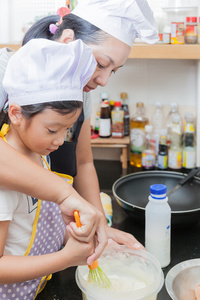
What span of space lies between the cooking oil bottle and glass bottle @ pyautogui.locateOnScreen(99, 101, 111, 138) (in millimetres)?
131

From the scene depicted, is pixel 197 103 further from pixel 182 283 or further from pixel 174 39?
pixel 182 283

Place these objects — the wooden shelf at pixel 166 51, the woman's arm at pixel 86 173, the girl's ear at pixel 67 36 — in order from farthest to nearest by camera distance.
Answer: the wooden shelf at pixel 166 51
the woman's arm at pixel 86 173
the girl's ear at pixel 67 36

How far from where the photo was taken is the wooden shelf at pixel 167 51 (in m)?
1.83

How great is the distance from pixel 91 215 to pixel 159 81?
1.43 meters

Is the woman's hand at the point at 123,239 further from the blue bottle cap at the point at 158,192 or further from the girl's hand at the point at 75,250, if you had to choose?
the girl's hand at the point at 75,250

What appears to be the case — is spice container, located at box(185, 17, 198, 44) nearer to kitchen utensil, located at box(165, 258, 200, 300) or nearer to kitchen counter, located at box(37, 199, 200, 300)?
kitchen counter, located at box(37, 199, 200, 300)

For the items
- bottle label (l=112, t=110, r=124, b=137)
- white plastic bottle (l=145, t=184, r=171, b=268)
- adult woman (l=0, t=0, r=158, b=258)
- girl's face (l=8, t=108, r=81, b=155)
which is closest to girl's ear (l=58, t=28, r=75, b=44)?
adult woman (l=0, t=0, r=158, b=258)

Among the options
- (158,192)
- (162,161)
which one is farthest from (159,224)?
(162,161)

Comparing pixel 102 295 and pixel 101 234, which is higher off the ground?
pixel 101 234

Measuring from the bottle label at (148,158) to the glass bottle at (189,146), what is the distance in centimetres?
16

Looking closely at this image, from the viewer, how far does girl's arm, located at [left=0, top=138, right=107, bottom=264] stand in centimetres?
85

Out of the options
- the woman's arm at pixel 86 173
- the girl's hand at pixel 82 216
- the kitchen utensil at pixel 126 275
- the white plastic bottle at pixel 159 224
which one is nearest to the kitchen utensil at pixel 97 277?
the kitchen utensil at pixel 126 275

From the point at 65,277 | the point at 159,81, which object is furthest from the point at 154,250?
the point at 159,81

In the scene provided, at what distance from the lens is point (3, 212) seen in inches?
35.0
